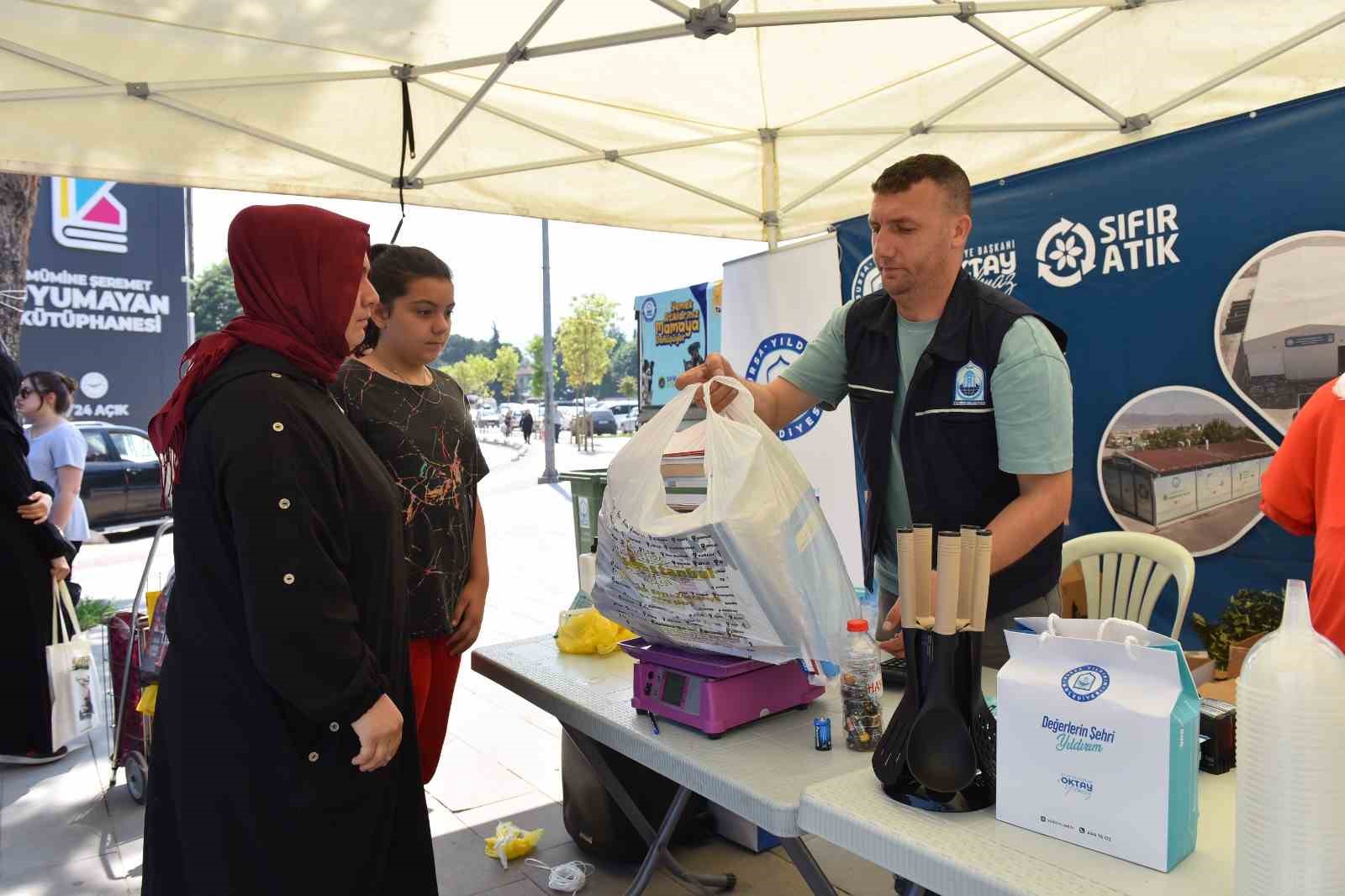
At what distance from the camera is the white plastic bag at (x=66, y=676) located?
3.61 metres

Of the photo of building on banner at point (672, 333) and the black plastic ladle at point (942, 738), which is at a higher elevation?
the photo of building on banner at point (672, 333)

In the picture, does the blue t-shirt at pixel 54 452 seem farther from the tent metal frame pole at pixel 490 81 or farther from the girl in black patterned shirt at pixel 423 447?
the girl in black patterned shirt at pixel 423 447

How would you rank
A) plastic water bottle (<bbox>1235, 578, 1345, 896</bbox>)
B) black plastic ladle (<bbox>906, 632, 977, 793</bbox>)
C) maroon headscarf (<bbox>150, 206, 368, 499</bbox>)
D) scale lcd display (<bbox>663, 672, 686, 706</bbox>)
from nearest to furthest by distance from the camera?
plastic water bottle (<bbox>1235, 578, 1345, 896</bbox>) < black plastic ladle (<bbox>906, 632, 977, 793</bbox>) < maroon headscarf (<bbox>150, 206, 368, 499</bbox>) < scale lcd display (<bbox>663, 672, 686, 706</bbox>)

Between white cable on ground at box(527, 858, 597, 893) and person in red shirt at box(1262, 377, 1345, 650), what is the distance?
2.13 metres

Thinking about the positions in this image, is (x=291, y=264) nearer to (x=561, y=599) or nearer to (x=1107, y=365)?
(x=1107, y=365)

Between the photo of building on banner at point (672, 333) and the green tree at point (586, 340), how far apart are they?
75.3ft

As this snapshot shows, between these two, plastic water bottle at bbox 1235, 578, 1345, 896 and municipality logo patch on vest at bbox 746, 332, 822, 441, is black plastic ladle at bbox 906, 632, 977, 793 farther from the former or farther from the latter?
municipality logo patch on vest at bbox 746, 332, 822, 441

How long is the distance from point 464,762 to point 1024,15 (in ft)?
12.2

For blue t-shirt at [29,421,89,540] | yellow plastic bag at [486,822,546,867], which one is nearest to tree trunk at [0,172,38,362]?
blue t-shirt at [29,421,89,540]

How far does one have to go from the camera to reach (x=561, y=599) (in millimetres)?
7059

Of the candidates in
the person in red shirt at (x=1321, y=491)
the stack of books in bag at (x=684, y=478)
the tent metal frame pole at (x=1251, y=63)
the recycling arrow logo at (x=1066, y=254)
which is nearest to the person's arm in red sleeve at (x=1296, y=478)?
the person in red shirt at (x=1321, y=491)

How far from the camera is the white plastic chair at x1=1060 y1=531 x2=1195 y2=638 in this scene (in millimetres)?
2629

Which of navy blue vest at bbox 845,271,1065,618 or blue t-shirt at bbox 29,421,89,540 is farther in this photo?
blue t-shirt at bbox 29,421,89,540

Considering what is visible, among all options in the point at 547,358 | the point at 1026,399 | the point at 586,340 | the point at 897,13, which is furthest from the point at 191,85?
the point at 586,340
